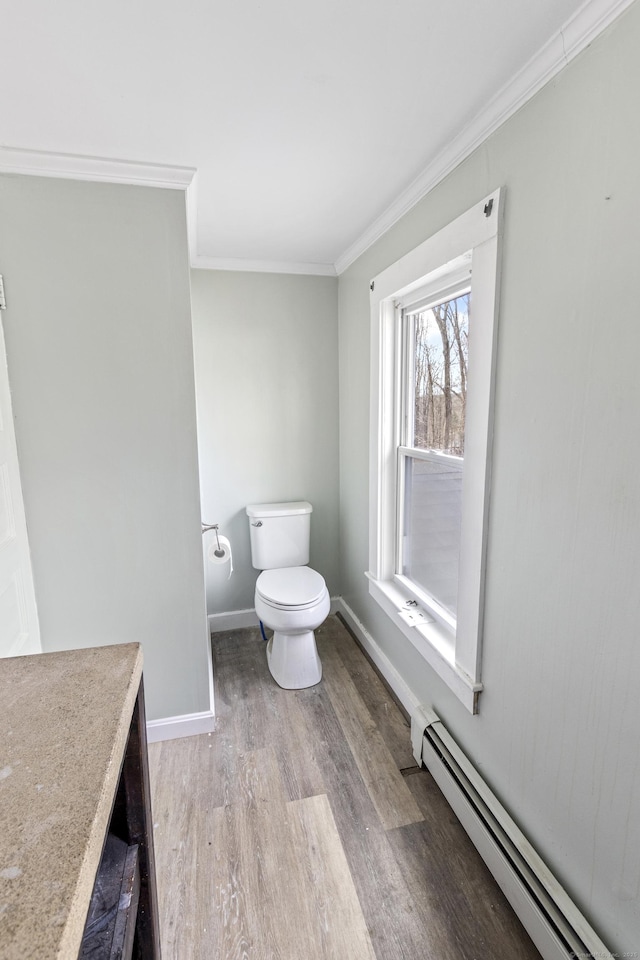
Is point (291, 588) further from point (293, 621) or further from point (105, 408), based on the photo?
point (105, 408)

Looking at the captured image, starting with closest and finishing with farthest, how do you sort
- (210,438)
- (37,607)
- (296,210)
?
(37,607), (296,210), (210,438)

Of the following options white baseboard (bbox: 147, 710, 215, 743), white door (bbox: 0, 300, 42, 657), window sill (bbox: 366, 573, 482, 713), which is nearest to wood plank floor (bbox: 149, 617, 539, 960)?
white baseboard (bbox: 147, 710, 215, 743)

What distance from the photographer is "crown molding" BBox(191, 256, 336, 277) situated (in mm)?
2393

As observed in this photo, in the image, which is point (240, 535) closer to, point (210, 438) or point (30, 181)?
point (210, 438)

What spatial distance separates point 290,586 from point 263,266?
5.67 feet

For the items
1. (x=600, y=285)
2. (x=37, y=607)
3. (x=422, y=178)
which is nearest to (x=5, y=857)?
(x=600, y=285)

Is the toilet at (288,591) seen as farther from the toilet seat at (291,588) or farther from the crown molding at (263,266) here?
the crown molding at (263,266)

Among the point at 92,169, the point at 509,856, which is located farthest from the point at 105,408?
the point at 509,856

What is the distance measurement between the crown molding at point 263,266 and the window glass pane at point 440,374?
851 millimetres

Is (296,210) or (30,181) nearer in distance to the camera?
(30,181)

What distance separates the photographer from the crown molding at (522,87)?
89 centimetres

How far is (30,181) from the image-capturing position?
57.1 inches

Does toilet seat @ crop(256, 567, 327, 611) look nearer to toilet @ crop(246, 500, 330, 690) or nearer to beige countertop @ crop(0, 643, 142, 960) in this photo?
toilet @ crop(246, 500, 330, 690)

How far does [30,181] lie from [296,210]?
93 centimetres
